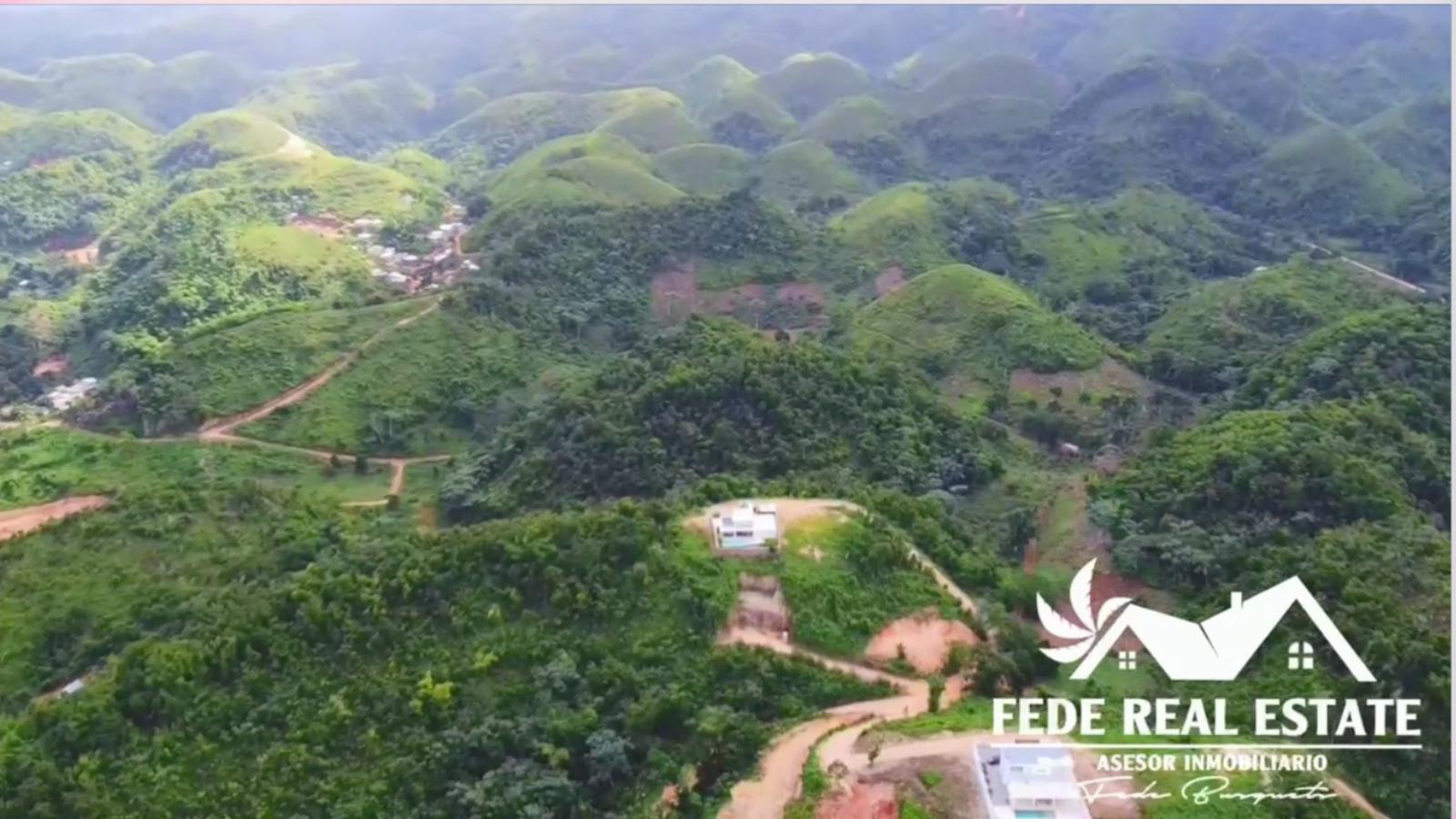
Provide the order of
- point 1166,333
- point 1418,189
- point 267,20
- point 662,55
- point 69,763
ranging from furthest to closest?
point 267,20, point 662,55, point 1418,189, point 1166,333, point 69,763

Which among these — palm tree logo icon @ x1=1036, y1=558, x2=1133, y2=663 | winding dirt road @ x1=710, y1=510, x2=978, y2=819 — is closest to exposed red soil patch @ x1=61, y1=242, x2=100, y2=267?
winding dirt road @ x1=710, y1=510, x2=978, y2=819

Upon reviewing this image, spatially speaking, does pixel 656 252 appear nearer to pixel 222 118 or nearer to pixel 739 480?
pixel 739 480

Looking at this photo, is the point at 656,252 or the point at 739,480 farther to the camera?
the point at 656,252

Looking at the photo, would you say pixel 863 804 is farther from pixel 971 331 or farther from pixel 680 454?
pixel 971 331

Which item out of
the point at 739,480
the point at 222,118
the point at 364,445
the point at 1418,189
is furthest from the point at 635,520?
the point at 222,118

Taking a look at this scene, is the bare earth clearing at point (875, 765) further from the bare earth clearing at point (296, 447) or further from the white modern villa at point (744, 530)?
the bare earth clearing at point (296, 447)

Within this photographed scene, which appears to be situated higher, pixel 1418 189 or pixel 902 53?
pixel 902 53
